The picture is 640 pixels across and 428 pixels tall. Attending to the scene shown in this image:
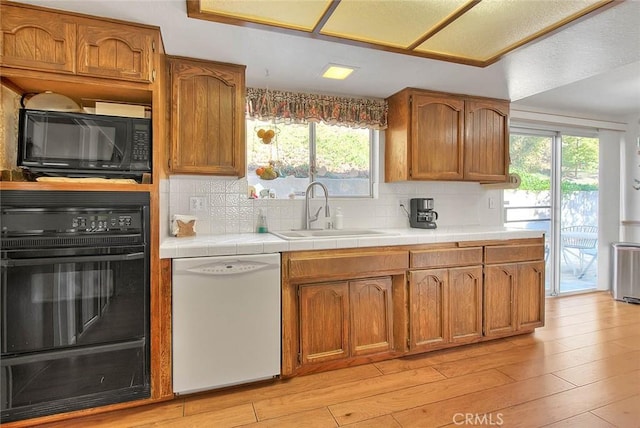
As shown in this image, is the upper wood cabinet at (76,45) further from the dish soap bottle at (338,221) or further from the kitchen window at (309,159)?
the dish soap bottle at (338,221)

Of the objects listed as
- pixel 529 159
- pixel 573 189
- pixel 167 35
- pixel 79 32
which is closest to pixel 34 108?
pixel 79 32

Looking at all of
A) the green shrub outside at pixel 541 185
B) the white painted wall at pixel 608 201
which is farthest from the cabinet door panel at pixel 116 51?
the white painted wall at pixel 608 201

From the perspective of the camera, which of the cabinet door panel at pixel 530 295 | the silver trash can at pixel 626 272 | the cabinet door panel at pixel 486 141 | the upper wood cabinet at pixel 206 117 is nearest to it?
the upper wood cabinet at pixel 206 117

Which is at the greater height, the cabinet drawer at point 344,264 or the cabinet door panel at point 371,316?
the cabinet drawer at point 344,264

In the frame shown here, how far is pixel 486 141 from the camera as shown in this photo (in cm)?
318

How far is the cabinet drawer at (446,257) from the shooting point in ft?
8.14

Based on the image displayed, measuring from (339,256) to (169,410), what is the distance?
131 centimetres

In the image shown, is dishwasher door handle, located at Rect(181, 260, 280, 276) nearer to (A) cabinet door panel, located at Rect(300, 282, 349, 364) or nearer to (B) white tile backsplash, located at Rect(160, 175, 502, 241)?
(A) cabinet door panel, located at Rect(300, 282, 349, 364)

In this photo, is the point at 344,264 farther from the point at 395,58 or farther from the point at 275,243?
the point at 395,58

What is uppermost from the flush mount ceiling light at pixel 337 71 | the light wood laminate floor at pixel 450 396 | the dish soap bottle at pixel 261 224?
the flush mount ceiling light at pixel 337 71

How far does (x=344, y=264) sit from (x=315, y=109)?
1.36 meters

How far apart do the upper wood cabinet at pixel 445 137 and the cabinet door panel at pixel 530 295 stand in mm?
878

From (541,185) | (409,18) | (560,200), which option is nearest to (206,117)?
(409,18)

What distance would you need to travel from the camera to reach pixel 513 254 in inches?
110
